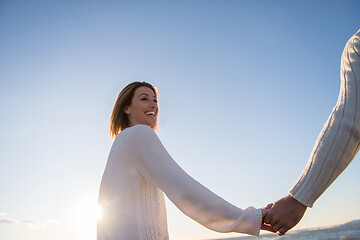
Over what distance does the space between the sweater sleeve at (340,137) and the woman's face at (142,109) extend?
1751mm

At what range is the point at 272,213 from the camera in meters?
2.23

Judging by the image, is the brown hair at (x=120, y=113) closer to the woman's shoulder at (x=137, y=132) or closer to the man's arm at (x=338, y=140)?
the woman's shoulder at (x=137, y=132)

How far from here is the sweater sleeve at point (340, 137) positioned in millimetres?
1658

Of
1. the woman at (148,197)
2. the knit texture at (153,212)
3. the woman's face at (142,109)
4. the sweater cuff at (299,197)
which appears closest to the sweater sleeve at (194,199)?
the woman at (148,197)

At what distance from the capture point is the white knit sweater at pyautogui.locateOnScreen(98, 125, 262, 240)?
2047mm

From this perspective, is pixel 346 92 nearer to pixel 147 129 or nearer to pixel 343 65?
pixel 343 65

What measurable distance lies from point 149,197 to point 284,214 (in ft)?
3.40

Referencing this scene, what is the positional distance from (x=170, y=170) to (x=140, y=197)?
12.5 inches

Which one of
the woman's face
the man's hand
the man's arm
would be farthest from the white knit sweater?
the woman's face

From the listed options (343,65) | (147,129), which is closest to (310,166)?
(343,65)

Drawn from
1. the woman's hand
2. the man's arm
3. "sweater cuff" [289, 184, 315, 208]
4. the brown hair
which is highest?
the brown hair

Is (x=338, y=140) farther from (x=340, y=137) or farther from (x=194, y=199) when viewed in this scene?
(x=194, y=199)

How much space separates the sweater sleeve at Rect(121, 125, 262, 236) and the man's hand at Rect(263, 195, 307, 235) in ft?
0.66

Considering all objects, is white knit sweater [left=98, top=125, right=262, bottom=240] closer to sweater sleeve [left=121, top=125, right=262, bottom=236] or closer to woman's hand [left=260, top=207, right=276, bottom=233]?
sweater sleeve [left=121, top=125, right=262, bottom=236]
